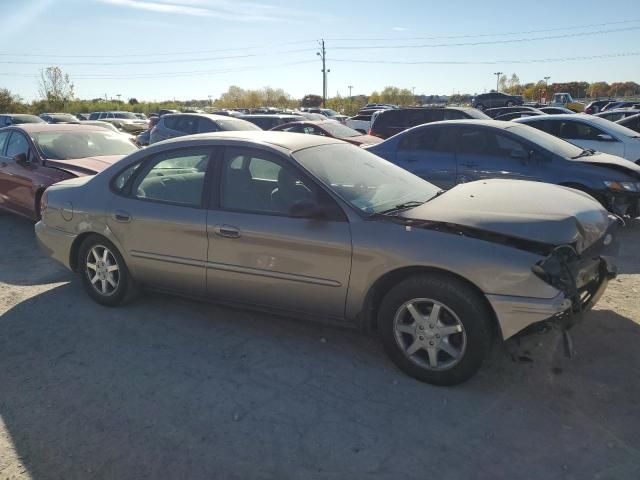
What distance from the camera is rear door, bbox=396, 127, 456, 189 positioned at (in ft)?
24.7

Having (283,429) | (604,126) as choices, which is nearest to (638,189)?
(604,126)

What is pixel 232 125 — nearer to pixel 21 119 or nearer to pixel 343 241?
pixel 343 241

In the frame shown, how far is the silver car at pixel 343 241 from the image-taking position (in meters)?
3.12

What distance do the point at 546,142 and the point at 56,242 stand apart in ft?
20.5

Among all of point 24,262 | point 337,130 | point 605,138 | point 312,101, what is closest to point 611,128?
point 605,138

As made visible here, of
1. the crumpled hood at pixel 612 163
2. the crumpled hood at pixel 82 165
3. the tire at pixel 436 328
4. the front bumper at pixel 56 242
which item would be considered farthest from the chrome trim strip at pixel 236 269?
the crumpled hood at pixel 612 163

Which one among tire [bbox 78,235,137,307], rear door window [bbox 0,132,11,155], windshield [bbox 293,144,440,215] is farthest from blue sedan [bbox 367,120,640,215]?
rear door window [bbox 0,132,11,155]

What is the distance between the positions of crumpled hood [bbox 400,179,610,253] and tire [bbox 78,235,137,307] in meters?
2.60

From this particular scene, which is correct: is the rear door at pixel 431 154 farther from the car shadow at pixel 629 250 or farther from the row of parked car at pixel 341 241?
the row of parked car at pixel 341 241

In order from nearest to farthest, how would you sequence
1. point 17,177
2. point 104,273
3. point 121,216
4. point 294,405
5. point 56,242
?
point 294,405 < point 121,216 < point 104,273 < point 56,242 < point 17,177

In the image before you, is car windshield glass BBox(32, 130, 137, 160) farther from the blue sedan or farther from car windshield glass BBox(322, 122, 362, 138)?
car windshield glass BBox(322, 122, 362, 138)

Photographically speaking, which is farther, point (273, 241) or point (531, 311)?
point (273, 241)

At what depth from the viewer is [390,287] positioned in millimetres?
3463

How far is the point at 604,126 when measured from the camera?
956 centimetres
